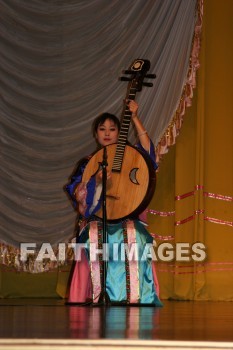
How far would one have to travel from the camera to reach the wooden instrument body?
155 inches

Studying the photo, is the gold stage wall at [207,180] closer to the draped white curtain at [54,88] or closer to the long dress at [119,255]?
the draped white curtain at [54,88]

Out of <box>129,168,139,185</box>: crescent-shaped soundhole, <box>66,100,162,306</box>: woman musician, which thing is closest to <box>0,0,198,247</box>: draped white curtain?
<box>66,100,162,306</box>: woman musician

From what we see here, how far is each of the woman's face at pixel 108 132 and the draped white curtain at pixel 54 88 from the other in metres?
0.83

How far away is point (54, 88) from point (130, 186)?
1587mm

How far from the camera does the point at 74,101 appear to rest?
5.24 metres

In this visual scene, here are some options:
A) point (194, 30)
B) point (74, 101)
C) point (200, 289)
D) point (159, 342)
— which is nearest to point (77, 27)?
point (74, 101)

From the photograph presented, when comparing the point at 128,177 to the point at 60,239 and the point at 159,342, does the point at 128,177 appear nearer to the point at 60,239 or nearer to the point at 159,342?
the point at 60,239

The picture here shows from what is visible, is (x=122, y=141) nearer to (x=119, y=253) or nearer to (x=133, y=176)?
(x=133, y=176)

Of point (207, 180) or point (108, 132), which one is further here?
point (207, 180)

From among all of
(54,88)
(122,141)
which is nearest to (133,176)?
(122,141)

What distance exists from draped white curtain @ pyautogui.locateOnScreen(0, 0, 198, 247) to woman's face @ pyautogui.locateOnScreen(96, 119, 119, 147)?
0.83 m

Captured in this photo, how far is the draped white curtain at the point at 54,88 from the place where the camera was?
Answer: 513 centimetres

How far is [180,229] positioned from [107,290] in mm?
1081

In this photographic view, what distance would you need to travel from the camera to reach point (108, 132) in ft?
14.0
